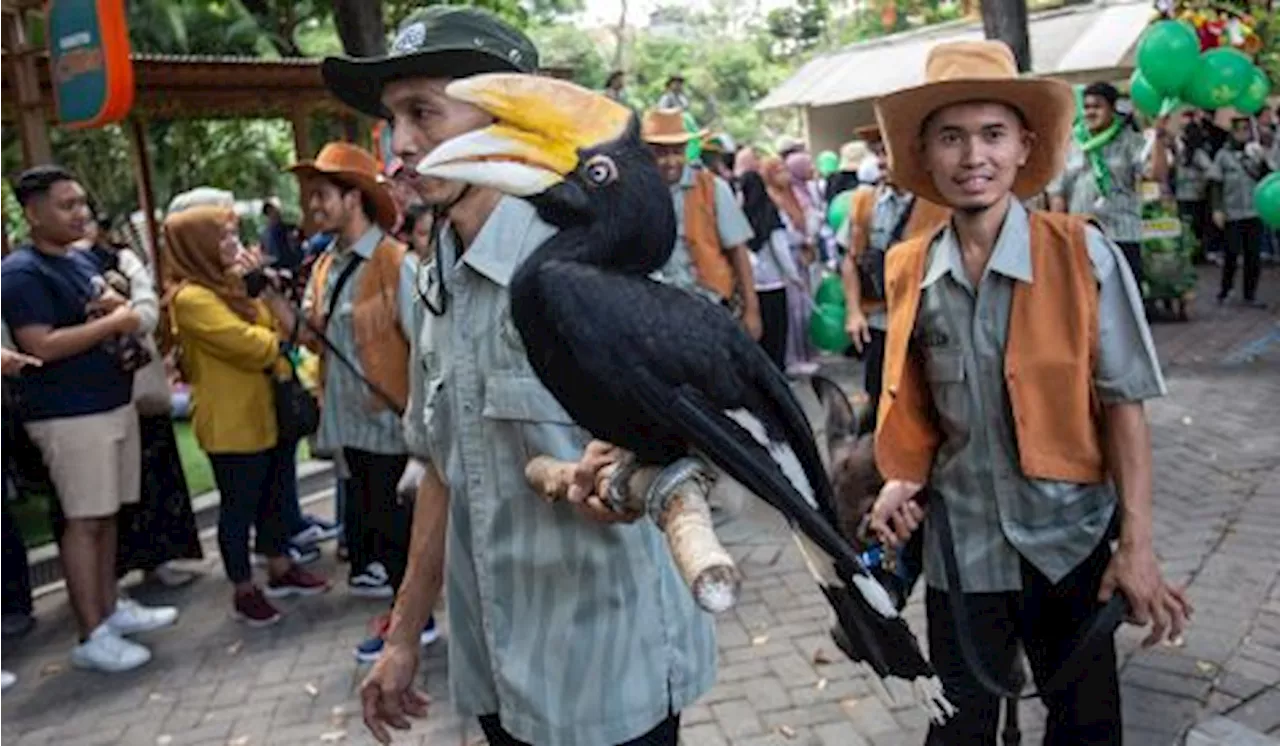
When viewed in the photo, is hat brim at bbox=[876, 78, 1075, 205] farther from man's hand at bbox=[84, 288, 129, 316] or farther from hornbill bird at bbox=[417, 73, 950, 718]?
man's hand at bbox=[84, 288, 129, 316]

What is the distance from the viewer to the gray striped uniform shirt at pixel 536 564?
6.16 ft

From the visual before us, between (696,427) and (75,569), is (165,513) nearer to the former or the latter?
(75,569)

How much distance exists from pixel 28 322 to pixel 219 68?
5.46 metres

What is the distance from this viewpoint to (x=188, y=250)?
15.4 ft

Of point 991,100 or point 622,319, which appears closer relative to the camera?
point 622,319

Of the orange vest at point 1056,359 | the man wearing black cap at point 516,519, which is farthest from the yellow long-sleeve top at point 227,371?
the orange vest at point 1056,359

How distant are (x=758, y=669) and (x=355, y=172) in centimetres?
248

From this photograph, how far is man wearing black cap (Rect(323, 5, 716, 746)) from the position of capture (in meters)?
1.88

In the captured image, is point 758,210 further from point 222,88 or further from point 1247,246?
point 1247,246

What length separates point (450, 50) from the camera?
5.98 feet

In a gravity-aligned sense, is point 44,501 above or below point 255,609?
below

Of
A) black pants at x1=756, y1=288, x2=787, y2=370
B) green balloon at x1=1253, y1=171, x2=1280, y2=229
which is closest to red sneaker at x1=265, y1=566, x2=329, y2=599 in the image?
black pants at x1=756, y1=288, x2=787, y2=370

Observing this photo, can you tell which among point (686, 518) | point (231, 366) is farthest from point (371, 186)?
point (686, 518)

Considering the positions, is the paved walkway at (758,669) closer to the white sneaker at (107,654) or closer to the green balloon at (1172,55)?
the white sneaker at (107,654)
